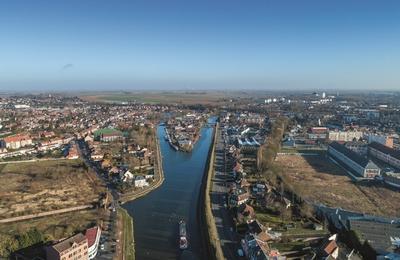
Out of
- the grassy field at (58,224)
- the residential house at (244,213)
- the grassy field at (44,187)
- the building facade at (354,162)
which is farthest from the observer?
the building facade at (354,162)

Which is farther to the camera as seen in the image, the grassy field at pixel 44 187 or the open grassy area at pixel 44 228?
the grassy field at pixel 44 187

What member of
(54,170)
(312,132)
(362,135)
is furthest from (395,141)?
(54,170)

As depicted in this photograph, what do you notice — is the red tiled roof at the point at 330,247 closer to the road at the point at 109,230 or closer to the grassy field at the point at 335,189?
the grassy field at the point at 335,189

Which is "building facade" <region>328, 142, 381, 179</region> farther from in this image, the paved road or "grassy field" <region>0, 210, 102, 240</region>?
"grassy field" <region>0, 210, 102, 240</region>

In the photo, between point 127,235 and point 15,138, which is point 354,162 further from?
point 15,138

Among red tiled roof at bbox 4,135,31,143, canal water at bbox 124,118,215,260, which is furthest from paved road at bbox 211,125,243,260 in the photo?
red tiled roof at bbox 4,135,31,143

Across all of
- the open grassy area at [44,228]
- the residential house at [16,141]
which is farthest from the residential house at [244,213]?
the residential house at [16,141]
